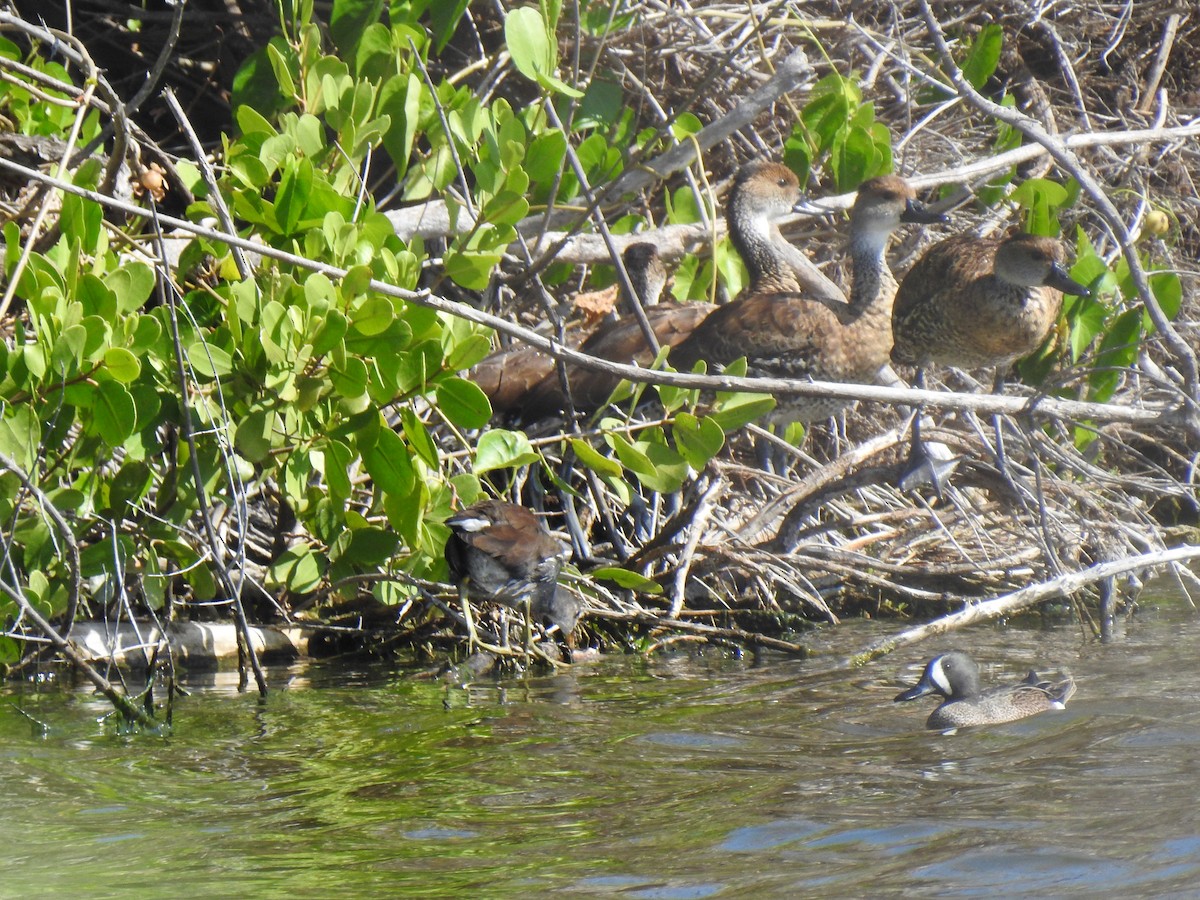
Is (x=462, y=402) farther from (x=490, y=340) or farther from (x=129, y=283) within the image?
(x=490, y=340)

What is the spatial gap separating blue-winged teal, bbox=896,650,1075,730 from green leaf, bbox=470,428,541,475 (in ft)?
4.99

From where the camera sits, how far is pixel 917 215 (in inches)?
269

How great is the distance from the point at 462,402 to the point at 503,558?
0.81m

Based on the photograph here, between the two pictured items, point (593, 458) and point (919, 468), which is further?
point (919, 468)

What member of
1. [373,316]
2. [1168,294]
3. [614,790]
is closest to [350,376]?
[373,316]

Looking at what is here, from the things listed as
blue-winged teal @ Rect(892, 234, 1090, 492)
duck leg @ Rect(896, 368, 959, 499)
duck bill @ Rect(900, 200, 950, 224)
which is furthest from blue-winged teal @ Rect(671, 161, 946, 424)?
duck leg @ Rect(896, 368, 959, 499)

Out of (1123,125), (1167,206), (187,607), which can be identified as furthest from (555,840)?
(1123,125)

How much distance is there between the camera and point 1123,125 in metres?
8.88

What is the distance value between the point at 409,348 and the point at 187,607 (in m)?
2.01

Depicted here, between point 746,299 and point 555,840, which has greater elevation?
point 746,299

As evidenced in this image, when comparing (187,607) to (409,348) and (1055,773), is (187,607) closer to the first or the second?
(409,348)

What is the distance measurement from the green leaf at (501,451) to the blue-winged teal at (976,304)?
1.81m

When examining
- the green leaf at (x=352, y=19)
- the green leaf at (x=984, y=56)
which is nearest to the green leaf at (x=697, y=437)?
the green leaf at (x=352, y=19)

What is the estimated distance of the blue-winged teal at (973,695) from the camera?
4352mm
